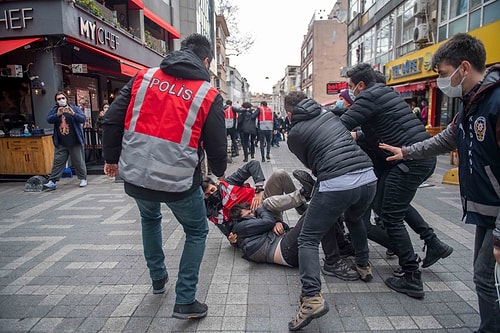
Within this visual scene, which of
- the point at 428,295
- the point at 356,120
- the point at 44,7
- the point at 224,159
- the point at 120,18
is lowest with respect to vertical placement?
the point at 428,295

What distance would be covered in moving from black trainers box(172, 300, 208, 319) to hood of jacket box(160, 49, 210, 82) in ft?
5.43

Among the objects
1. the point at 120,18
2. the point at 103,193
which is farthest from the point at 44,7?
the point at 120,18

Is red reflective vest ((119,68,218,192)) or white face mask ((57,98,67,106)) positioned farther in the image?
white face mask ((57,98,67,106))

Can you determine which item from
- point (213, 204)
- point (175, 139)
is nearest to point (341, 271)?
point (213, 204)

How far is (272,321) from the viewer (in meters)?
2.75

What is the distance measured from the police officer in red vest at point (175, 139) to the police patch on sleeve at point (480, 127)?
156 centimetres

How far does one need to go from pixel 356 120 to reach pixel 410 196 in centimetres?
82

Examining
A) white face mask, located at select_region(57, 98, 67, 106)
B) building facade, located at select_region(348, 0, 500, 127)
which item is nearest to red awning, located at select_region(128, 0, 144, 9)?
white face mask, located at select_region(57, 98, 67, 106)

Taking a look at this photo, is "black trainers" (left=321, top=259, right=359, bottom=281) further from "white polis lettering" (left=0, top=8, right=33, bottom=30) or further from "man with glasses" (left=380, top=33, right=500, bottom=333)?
"white polis lettering" (left=0, top=8, right=33, bottom=30)

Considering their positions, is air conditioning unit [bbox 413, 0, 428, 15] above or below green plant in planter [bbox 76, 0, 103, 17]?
above

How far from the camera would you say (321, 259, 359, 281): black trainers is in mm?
3428

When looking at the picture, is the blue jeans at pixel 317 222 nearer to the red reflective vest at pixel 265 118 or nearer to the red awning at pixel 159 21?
the red reflective vest at pixel 265 118

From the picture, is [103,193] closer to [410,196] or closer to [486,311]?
[410,196]

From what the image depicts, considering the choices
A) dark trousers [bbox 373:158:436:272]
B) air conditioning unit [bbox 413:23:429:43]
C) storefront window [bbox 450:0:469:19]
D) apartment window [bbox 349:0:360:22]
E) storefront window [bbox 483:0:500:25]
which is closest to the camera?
dark trousers [bbox 373:158:436:272]
